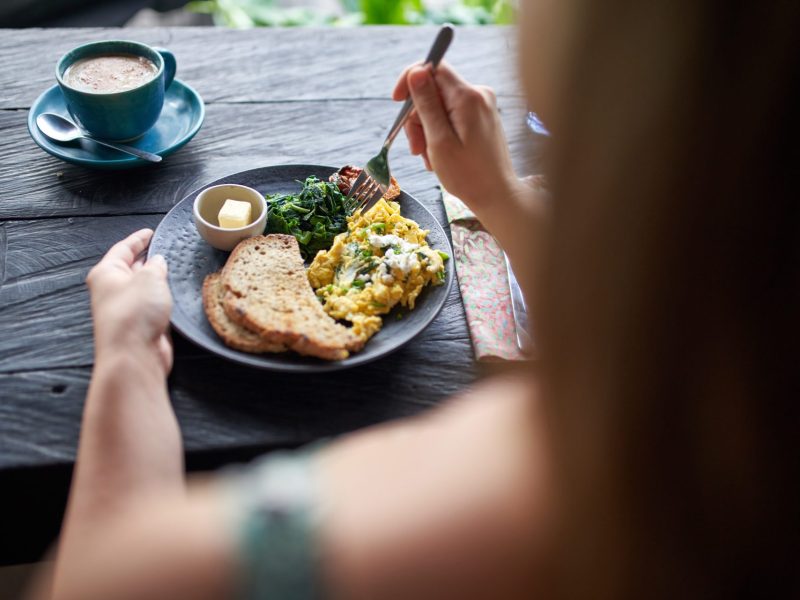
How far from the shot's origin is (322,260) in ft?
4.69

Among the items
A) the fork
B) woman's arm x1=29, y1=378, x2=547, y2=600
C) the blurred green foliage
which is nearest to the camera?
woman's arm x1=29, y1=378, x2=547, y2=600

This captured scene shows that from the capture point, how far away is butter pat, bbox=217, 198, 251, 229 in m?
1.43

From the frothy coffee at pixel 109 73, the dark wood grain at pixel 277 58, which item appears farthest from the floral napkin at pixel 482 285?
the frothy coffee at pixel 109 73

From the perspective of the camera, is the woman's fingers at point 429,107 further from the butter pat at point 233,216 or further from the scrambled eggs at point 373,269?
the butter pat at point 233,216

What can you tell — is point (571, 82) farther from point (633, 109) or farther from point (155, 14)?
point (155, 14)

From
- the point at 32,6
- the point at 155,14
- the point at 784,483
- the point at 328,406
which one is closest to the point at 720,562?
the point at 784,483

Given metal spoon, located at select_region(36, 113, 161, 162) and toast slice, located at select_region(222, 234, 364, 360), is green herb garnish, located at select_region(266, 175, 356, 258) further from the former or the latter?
metal spoon, located at select_region(36, 113, 161, 162)

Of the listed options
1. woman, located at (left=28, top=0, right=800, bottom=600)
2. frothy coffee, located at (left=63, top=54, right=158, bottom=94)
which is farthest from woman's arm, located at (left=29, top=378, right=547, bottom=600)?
frothy coffee, located at (left=63, top=54, right=158, bottom=94)

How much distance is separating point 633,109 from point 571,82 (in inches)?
2.3

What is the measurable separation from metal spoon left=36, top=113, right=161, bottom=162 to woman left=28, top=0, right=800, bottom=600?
3.60 ft

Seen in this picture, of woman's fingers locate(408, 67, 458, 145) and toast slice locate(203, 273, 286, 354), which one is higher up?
woman's fingers locate(408, 67, 458, 145)

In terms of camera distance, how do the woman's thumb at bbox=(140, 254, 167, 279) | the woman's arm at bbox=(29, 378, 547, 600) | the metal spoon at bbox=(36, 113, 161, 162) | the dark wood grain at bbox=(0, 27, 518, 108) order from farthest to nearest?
the dark wood grain at bbox=(0, 27, 518, 108), the metal spoon at bbox=(36, 113, 161, 162), the woman's thumb at bbox=(140, 254, 167, 279), the woman's arm at bbox=(29, 378, 547, 600)

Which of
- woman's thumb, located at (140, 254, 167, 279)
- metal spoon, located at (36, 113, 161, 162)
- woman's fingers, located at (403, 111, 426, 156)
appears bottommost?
metal spoon, located at (36, 113, 161, 162)

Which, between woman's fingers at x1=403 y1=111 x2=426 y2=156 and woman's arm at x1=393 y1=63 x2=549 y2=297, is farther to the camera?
woman's fingers at x1=403 y1=111 x2=426 y2=156
